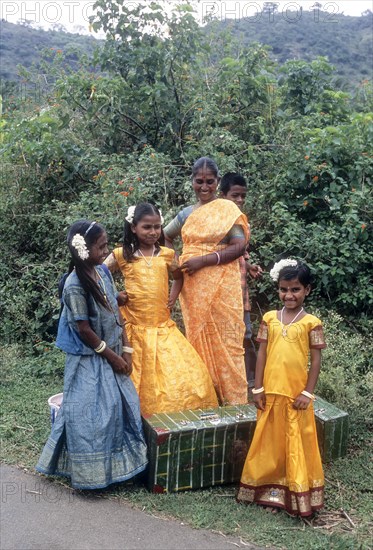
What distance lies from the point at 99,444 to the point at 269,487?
101 cm

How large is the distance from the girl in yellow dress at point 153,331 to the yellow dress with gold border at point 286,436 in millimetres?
786

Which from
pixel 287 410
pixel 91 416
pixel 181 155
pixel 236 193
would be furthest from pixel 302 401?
pixel 181 155

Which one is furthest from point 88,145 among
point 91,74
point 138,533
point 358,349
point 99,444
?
point 138,533

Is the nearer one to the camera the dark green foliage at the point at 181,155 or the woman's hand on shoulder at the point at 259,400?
the woman's hand on shoulder at the point at 259,400

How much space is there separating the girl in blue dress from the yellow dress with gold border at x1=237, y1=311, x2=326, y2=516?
0.70m

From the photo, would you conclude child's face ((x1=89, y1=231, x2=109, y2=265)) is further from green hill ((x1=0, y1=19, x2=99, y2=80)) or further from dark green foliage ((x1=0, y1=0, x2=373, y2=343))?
green hill ((x1=0, y1=19, x2=99, y2=80))

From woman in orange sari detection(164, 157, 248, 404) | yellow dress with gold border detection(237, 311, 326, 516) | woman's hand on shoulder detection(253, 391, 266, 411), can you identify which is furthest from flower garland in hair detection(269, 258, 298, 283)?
woman in orange sari detection(164, 157, 248, 404)

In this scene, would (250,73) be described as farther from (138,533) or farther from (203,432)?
(138,533)

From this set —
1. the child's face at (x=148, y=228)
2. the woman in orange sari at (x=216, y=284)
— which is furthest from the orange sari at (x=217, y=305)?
the child's face at (x=148, y=228)

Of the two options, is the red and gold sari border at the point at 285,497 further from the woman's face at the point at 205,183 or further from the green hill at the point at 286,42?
the green hill at the point at 286,42

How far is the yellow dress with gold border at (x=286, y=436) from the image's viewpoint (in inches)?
138

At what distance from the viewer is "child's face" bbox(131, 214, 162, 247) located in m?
4.27

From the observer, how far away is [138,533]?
331 cm

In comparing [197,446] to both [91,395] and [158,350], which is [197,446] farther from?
[158,350]
